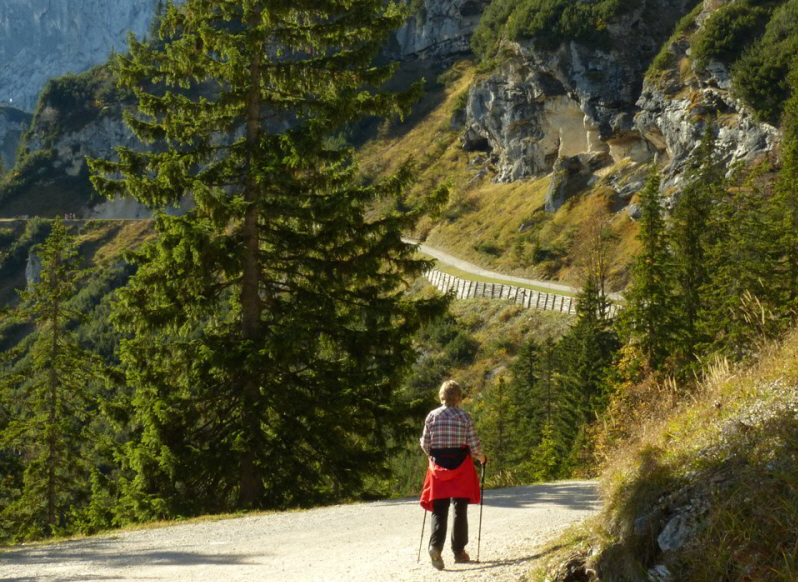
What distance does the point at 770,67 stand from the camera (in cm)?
5150

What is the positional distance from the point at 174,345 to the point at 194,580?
6.98 m

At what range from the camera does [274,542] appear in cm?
868

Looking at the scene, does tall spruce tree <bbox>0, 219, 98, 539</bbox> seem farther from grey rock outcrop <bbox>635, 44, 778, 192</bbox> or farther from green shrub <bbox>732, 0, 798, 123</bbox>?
green shrub <bbox>732, 0, 798, 123</bbox>

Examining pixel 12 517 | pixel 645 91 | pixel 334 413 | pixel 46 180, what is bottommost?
pixel 12 517

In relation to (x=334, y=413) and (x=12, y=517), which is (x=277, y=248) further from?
(x=12, y=517)

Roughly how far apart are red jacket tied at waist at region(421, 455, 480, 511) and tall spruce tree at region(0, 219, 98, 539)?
15569 mm

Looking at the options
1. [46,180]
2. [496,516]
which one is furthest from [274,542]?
[46,180]

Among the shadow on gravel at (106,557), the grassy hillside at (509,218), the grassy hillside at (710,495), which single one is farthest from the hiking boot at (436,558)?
the grassy hillside at (509,218)

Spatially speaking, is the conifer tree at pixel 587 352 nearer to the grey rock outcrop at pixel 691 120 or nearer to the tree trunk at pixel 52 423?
the grey rock outcrop at pixel 691 120

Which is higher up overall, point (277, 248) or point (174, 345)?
point (277, 248)

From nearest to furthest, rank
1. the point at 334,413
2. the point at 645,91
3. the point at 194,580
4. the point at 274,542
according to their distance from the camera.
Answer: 1. the point at 194,580
2. the point at 274,542
3. the point at 334,413
4. the point at 645,91

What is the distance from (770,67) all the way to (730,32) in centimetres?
559

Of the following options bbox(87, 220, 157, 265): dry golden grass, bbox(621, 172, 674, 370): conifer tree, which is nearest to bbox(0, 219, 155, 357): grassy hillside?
bbox(87, 220, 157, 265): dry golden grass

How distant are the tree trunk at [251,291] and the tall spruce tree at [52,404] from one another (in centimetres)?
842
